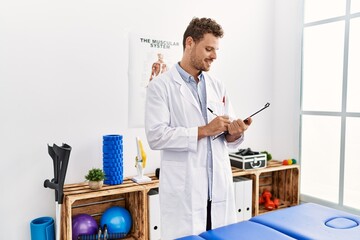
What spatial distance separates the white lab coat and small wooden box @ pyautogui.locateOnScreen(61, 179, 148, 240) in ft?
2.50

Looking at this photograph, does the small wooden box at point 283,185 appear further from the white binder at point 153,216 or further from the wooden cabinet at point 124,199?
the white binder at point 153,216

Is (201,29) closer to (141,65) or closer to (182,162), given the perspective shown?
(182,162)

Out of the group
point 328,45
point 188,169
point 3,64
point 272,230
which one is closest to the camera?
point 272,230

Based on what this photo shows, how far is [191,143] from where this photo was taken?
1.58 metres

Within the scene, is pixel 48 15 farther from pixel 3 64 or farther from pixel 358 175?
pixel 358 175

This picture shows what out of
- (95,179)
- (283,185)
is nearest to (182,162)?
(95,179)

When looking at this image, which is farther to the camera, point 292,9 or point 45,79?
point 292,9

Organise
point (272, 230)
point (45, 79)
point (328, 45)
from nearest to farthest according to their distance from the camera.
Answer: point (272, 230) < point (45, 79) < point (328, 45)

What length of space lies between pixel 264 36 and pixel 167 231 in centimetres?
256

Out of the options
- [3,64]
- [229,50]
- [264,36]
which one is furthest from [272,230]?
[264,36]

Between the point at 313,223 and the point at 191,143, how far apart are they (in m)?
0.64

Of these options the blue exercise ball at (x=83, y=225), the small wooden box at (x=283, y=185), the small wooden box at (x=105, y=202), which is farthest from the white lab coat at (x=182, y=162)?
the small wooden box at (x=283, y=185)

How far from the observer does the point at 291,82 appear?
136 inches

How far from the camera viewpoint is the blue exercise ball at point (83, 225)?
2.30 m
